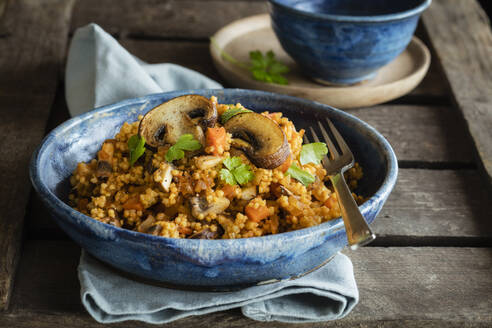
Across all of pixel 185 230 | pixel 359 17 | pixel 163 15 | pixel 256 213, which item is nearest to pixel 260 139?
pixel 256 213

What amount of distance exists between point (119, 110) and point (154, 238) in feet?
2.22

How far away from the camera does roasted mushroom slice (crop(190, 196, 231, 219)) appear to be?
132cm

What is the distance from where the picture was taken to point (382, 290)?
56.0 inches

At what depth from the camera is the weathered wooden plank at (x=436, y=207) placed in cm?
166

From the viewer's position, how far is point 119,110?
171 centimetres

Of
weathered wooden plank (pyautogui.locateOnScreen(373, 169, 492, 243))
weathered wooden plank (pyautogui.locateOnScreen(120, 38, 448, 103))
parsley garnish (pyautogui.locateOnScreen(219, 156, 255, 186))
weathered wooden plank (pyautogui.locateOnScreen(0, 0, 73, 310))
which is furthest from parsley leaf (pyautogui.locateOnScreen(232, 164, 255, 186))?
weathered wooden plank (pyautogui.locateOnScreen(120, 38, 448, 103))

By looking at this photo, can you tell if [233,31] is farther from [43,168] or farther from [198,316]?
[198,316]

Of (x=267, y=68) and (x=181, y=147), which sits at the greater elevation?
(x=181, y=147)

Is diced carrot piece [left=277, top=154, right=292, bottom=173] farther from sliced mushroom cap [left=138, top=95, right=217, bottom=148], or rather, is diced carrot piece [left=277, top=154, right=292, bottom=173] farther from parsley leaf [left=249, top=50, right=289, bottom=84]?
parsley leaf [left=249, top=50, right=289, bottom=84]

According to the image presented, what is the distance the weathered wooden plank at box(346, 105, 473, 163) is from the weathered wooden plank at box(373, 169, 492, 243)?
10 cm

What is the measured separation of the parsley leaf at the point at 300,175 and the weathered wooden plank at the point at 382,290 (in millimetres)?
268

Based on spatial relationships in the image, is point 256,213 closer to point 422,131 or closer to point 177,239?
point 177,239

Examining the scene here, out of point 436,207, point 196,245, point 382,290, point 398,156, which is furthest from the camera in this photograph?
point 398,156

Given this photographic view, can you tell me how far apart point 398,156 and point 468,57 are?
88cm
